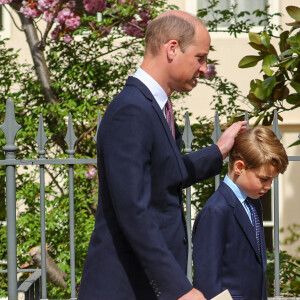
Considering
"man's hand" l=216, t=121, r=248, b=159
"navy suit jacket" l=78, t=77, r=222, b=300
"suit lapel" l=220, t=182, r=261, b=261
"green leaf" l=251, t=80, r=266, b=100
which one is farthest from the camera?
"green leaf" l=251, t=80, r=266, b=100

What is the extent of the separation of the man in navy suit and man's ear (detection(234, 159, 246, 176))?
759mm

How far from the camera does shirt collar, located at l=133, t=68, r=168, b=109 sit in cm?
231

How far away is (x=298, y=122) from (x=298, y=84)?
4659mm

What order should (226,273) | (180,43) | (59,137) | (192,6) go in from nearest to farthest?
(180,43), (226,273), (59,137), (192,6)

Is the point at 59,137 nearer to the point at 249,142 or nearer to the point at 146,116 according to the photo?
the point at 249,142

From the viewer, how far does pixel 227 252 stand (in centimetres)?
295

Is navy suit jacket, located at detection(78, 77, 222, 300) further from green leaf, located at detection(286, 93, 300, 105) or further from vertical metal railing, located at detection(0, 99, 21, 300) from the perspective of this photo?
green leaf, located at detection(286, 93, 300, 105)

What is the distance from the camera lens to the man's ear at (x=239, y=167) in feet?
10.2

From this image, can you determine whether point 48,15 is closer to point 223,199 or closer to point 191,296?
point 223,199

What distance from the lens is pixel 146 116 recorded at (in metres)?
2.18

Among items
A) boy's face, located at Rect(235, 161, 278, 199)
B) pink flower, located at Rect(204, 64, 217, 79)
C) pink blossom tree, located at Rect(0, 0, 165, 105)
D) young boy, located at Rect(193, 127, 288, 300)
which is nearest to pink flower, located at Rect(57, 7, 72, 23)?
A: pink blossom tree, located at Rect(0, 0, 165, 105)

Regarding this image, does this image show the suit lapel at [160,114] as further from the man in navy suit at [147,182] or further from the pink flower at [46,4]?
the pink flower at [46,4]

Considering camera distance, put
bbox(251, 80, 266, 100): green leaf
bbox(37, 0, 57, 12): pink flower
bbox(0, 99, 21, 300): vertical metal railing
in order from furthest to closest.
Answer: bbox(37, 0, 57, 12): pink flower
bbox(251, 80, 266, 100): green leaf
bbox(0, 99, 21, 300): vertical metal railing

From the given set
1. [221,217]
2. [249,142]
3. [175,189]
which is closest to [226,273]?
[221,217]
